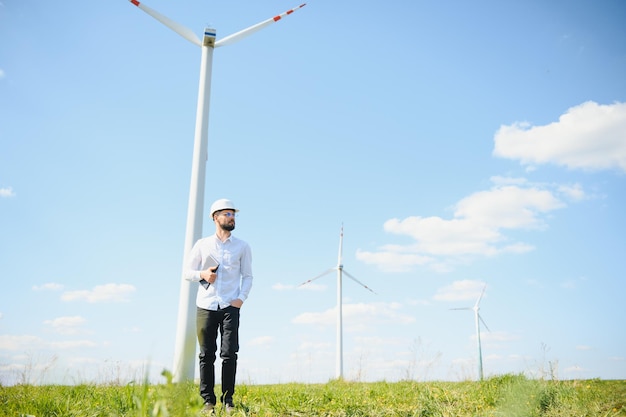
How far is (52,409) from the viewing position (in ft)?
16.9

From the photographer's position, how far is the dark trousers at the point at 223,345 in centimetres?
604

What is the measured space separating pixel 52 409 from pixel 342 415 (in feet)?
10.3

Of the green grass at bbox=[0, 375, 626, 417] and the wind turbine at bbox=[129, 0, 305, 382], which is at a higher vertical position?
the wind turbine at bbox=[129, 0, 305, 382]

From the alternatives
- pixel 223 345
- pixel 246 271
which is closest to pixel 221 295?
pixel 246 271

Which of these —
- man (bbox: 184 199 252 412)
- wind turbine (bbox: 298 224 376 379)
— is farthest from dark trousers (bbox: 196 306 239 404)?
wind turbine (bbox: 298 224 376 379)

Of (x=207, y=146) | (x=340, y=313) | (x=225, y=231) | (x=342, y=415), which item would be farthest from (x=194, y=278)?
(x=340, y=313)

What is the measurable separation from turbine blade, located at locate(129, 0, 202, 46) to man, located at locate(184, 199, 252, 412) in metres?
8.59

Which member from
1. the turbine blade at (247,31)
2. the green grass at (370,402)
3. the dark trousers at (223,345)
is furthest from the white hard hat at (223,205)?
the turbine blade at (247,31)

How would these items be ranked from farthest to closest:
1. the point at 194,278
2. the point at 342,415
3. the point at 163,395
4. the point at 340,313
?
the point at 340,313, the point at 194,278, the point at 342,415, the point at 163,395

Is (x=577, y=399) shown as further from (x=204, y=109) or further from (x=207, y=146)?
(x=204, y=109)

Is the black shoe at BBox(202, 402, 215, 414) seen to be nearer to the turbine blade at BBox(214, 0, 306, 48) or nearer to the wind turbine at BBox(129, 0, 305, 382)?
the wind turbine at BBox(129, 0, 305, 382)

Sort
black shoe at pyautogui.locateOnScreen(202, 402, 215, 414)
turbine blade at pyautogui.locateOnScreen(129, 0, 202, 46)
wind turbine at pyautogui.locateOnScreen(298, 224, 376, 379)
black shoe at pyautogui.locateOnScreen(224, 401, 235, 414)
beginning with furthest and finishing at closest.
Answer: wind turbine at pyautogui.locateOnScreen(298, 224, 376, 379)
turbine blade at pyautogui.locateOnScreen(129, 0, 202, 46)
black shoe at pyautogui.locateOnScreen(202, 402, 215, 414)
black shoe at pyautogui.locateOnScreen(224, 401, 235, 414)

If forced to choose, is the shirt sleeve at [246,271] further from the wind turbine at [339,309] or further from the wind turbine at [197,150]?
the wind turbine at [339,309]

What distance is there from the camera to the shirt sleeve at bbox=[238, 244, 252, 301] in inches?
247
